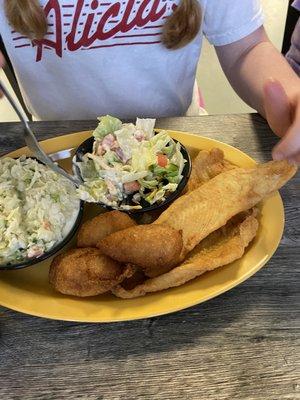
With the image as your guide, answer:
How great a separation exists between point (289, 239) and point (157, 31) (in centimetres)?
62

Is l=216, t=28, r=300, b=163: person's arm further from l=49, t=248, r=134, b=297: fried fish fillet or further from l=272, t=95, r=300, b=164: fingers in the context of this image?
l=49, t=248, r=134, b=297: fried fish fillet

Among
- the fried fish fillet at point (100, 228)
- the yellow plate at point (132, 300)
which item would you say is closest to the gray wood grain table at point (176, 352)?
the yellow plate at point (132, 300)

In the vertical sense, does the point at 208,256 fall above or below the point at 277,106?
below

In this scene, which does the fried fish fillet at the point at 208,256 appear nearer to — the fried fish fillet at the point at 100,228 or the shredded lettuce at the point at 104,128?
the fried fish fillet at the point at 100,228

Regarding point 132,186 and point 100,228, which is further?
point 132,186

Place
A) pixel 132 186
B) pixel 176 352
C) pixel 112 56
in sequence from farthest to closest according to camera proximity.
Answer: pixel 112 56, pixel 132 186, pixel 176 352

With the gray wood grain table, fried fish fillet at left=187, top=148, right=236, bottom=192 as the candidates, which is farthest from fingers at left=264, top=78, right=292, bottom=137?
the gray wood grain table

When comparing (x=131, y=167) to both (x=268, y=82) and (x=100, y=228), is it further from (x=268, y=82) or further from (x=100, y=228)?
(x=268, y=82)

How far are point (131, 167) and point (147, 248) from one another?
10.7 inches

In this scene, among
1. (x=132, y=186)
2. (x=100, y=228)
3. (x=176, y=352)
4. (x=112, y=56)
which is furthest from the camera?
(x=112, y=56)

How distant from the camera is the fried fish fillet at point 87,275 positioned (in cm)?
76

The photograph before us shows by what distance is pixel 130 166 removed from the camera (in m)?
0.99

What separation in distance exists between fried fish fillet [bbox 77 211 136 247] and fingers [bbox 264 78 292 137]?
1.12 feet

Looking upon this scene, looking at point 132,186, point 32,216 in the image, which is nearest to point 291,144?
point 132,186
